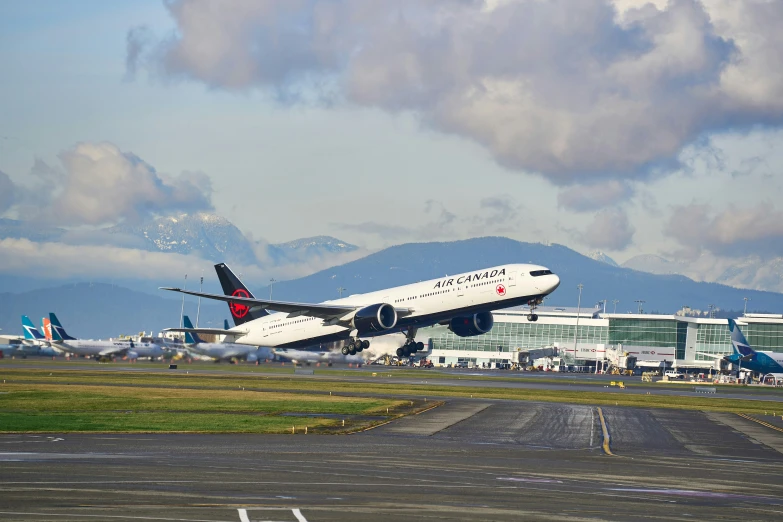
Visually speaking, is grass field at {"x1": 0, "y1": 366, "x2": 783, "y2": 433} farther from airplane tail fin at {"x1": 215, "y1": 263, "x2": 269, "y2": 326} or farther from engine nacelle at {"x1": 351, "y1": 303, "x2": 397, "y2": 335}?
airplane tail fin at {"x1": 215, "y1": 263, "x2": 269, "y2": 326}

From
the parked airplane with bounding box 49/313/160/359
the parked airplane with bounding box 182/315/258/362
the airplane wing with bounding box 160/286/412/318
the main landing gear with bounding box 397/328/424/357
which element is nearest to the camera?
the airplane wing with bounding box 160/286/412/318

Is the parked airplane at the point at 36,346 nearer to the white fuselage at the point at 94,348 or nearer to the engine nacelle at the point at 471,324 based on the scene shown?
the white fuselage at the point at 94,348

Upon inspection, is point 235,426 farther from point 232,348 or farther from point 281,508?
point 232,348

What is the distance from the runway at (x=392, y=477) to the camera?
22.1m

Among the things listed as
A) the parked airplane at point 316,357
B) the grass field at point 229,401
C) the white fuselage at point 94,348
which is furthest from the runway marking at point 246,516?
the white fuselage at point 94,348

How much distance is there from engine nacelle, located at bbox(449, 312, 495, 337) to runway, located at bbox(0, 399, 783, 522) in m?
41.4

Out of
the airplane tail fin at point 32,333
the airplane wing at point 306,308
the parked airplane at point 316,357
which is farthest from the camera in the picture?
the airplane tail fin at point 32,333

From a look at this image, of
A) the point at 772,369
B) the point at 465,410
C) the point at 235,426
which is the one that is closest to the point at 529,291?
the point at 465,410

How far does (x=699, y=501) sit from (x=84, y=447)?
69.0ft

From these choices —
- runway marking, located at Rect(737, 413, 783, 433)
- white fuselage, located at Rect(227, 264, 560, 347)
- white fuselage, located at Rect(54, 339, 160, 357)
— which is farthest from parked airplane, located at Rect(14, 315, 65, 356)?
runway marking, located at Rect(737, 413, 783, 433)

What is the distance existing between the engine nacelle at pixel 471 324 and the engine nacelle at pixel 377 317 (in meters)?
6.84

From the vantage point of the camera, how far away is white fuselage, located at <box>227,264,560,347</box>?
80250mm

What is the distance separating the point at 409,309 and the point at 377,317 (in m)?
2.91

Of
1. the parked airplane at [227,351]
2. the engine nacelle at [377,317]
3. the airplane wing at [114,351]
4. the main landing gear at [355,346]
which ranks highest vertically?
the engine nacelle at [377,317]
